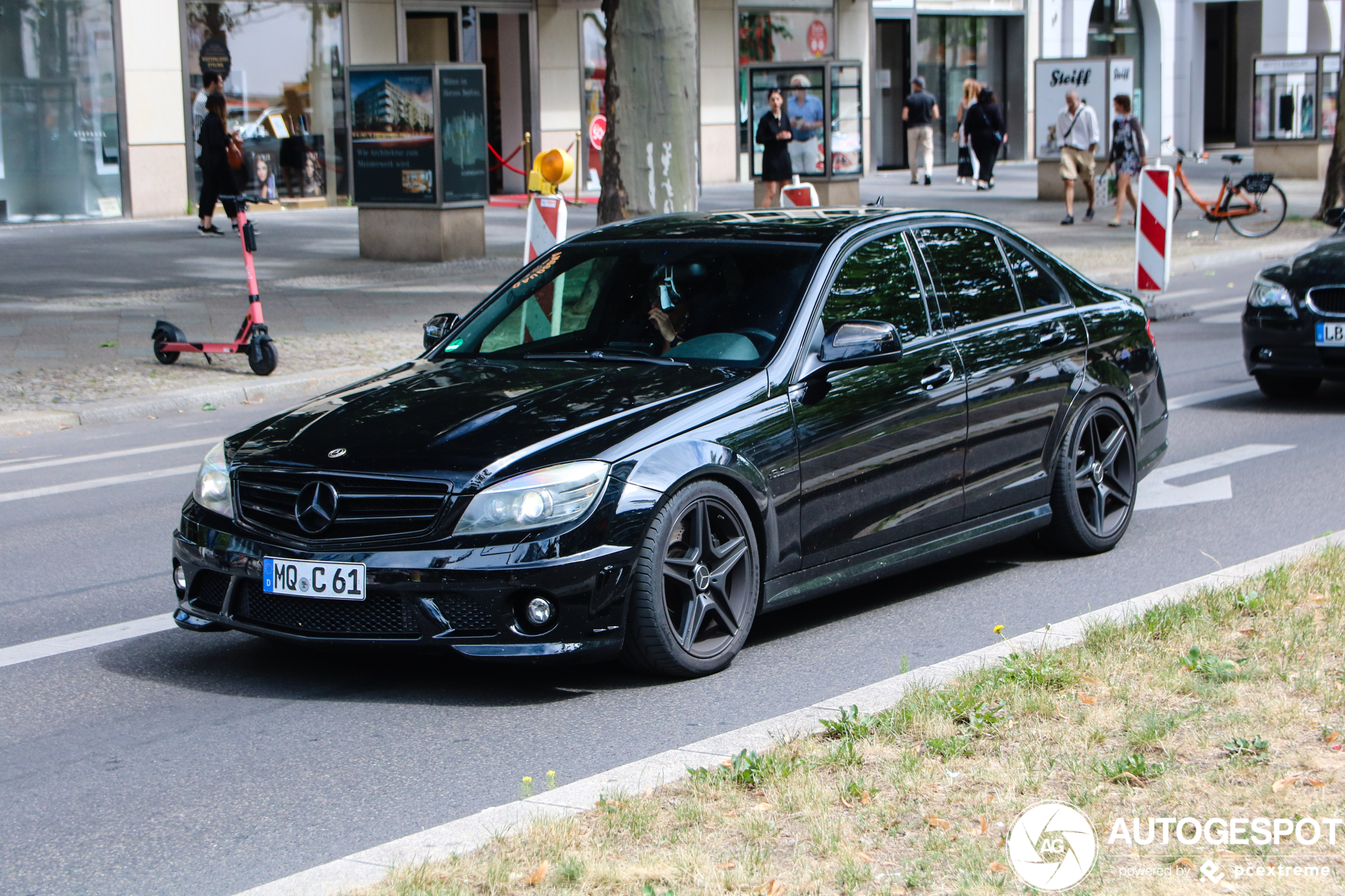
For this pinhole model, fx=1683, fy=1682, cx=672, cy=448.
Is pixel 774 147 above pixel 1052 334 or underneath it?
above

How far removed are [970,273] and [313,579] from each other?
309 centimetres

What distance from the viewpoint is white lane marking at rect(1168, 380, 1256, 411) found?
11531mm

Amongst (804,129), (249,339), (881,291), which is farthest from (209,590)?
(804,129)

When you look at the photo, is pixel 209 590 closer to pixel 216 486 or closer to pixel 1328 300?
pixel 216 486

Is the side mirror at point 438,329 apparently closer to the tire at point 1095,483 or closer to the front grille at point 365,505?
the front grille at point 365,505

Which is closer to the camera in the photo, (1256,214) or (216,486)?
(216,486)

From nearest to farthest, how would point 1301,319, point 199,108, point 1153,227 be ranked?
1. point 1301,319
2. point 1153,227
3. point 199,108

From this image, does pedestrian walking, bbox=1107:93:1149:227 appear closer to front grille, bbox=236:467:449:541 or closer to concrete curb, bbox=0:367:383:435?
concrete curb, bbox=0:367:383:435

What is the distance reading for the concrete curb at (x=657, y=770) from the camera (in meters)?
3.75

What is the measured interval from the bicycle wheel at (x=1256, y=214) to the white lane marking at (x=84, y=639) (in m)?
20.0

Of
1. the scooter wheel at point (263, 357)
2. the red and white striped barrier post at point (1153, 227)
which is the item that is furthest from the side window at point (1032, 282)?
the red and white striped barrier post at point (1153, 227)

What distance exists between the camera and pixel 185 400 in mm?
11953

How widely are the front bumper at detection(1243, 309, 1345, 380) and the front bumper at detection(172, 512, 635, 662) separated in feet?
23.3

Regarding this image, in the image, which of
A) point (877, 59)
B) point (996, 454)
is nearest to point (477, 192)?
point (996, 454)
